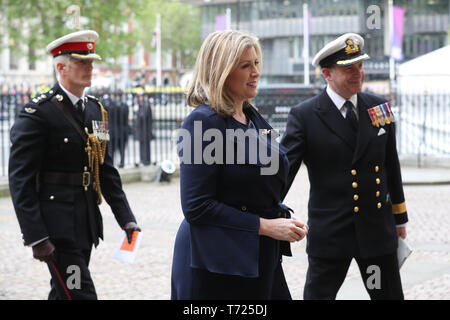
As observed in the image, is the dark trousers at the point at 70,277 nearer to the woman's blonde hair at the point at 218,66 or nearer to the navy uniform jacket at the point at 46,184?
the navy uniform jacket at the point at 46,184

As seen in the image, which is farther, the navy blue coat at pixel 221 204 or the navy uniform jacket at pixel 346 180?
the navy uniform jacket at pixel 346 180

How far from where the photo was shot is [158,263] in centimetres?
767

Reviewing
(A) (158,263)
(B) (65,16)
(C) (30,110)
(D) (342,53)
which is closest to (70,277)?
(C) (30,110)

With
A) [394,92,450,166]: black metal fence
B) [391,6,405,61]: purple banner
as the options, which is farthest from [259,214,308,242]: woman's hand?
[391,6,405,61]: purple banner

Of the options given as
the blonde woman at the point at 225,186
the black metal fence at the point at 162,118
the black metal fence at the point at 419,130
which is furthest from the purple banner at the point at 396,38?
the blonde woman at the point at 225,186

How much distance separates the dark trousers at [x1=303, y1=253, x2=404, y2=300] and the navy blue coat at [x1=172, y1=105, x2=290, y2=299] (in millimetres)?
1239

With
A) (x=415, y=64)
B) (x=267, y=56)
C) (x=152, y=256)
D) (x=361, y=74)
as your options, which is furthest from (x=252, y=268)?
(x=267, y=56)

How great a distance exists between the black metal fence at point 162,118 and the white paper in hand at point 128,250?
9.78 metres

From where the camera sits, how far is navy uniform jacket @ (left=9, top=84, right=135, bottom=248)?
417cm

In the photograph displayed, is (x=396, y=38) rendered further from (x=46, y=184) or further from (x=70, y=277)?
(x=70, y=277)

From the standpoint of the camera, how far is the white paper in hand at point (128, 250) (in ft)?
14.4

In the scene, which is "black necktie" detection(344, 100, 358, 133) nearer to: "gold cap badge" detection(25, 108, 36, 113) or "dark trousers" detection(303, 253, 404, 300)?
"dark trousers" detection(303, 253, 404, 300)
